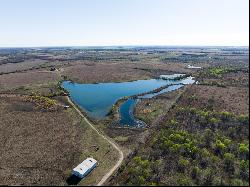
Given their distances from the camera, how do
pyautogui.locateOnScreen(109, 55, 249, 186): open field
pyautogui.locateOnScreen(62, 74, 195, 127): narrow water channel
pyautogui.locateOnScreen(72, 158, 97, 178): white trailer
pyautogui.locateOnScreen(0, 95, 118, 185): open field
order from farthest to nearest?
pyautogui.locateOnScreen(62, 74, 195, 127): narrow water channel, pyautogui.locateOnScreen(0, 95, 118, 185): open field, pyautogui.locateOnScreen(72, 158, 97, 178): white trailer, pyautogui.locateOnScreen(109, 55, 249, 186): open field

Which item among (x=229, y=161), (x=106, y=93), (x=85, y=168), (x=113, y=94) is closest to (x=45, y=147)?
(x=85, y=168)

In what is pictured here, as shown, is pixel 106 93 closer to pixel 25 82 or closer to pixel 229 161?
pixel 25 82

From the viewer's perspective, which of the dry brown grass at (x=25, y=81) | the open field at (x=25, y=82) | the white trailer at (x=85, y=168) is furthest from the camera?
the dry brown grass at (x=25, y=81)

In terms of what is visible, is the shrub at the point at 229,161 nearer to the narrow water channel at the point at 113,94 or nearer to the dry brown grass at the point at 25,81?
the narrow water channel at the point at 113,94

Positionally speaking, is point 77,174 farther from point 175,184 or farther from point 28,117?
point 28,117

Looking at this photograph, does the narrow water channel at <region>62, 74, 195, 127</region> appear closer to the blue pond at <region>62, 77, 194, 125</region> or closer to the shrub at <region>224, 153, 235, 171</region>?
the blue pond at <region>62, 77, 194, 125</region>

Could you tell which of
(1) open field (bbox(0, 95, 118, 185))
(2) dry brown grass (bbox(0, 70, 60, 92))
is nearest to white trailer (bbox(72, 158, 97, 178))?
(1) open field (bbox(0, 95, 118, 185))

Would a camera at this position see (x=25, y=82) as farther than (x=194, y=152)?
Yes

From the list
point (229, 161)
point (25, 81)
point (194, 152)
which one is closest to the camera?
point (229, 161)

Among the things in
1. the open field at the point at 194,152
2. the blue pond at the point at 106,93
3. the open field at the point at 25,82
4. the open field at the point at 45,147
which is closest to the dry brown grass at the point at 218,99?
the open field at the point at 194,152
